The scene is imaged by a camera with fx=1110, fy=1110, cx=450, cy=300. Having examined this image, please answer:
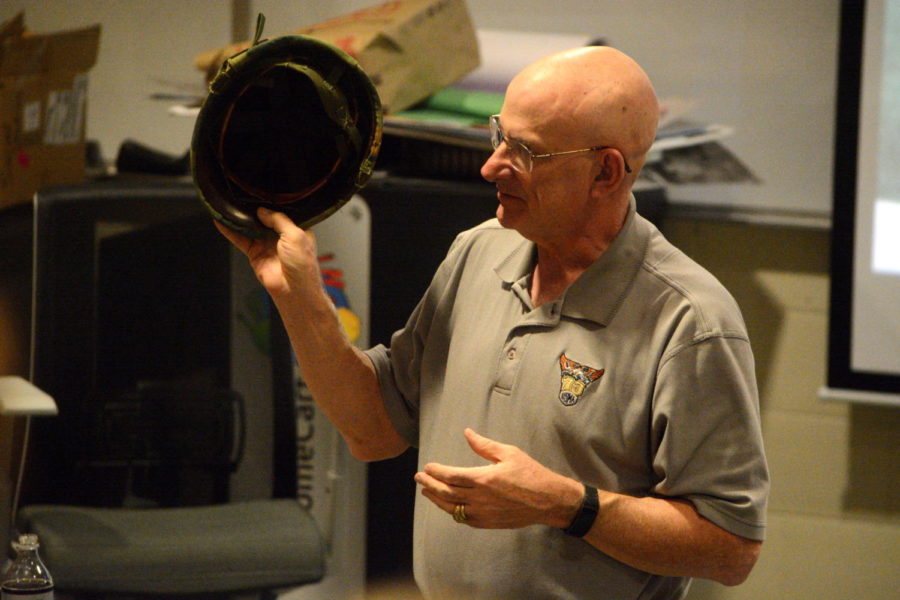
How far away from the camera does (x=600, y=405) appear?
52.1 inches

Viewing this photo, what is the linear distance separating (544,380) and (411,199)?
1.03 metres

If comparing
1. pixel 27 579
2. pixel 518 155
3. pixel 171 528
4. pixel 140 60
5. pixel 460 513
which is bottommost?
pixel 171 528

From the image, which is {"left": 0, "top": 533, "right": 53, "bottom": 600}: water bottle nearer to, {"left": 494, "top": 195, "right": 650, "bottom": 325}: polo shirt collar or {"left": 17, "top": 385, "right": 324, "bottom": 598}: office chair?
{"left": 494, "top": 195, "right": 650, "bottom": 325}: polo shirt collar

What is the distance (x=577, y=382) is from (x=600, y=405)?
0.04 m

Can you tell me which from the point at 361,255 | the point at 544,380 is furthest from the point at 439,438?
the point at 361,255

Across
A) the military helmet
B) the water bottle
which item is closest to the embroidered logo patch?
the military helmet

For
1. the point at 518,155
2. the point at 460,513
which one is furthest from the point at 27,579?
the point at 518,155

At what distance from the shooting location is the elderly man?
128 centimetres

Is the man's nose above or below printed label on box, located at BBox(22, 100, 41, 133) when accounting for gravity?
above

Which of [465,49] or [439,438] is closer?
[439,438]

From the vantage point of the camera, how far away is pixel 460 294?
1.53m

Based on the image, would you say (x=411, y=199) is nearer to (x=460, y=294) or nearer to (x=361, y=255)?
(x=361, y=255)

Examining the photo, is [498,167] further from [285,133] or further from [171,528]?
[171,528]

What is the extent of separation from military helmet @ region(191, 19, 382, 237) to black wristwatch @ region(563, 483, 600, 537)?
1.50ft
